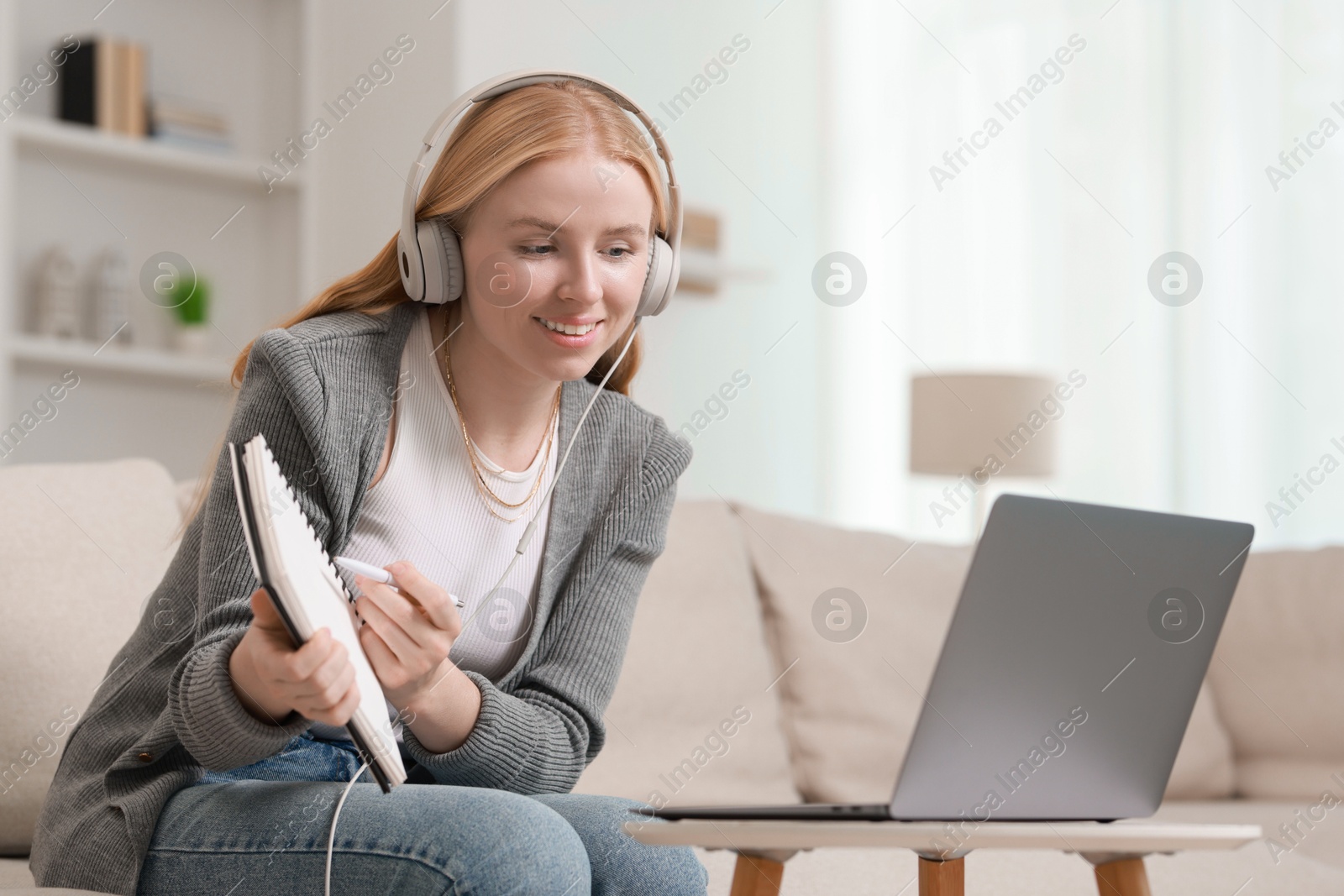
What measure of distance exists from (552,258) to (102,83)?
2350mm

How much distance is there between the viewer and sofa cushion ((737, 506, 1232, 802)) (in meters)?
1.85

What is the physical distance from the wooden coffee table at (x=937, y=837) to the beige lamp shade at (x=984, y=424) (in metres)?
2.02

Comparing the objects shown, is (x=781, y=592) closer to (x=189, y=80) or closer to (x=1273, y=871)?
(x=1273, y=871)

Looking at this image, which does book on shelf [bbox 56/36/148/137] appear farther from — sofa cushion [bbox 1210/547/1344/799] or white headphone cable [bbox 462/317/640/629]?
sofa cushion [bbox 1210/547/1344/799]

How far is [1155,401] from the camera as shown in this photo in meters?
3.19

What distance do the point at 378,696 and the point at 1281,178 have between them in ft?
9.43

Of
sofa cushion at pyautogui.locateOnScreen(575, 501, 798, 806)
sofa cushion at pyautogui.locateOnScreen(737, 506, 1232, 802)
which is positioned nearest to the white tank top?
sofa cushion at pyautogui.locateOnScreen(575, 501, 798, 806)

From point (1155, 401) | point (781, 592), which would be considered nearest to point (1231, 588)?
point (781, 592)

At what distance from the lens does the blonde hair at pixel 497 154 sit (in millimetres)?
1052

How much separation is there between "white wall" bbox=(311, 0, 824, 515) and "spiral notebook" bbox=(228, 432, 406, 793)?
7.04 feet

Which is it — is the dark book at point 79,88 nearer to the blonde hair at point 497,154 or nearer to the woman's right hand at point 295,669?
the blonde hair at point 497,154

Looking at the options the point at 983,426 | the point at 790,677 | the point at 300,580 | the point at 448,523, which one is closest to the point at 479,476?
the point at 448,523

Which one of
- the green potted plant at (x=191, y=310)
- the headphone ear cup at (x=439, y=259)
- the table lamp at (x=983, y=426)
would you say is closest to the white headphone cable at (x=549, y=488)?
the headphone ear cup at (x=439, y=259)

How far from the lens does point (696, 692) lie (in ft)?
5.78
